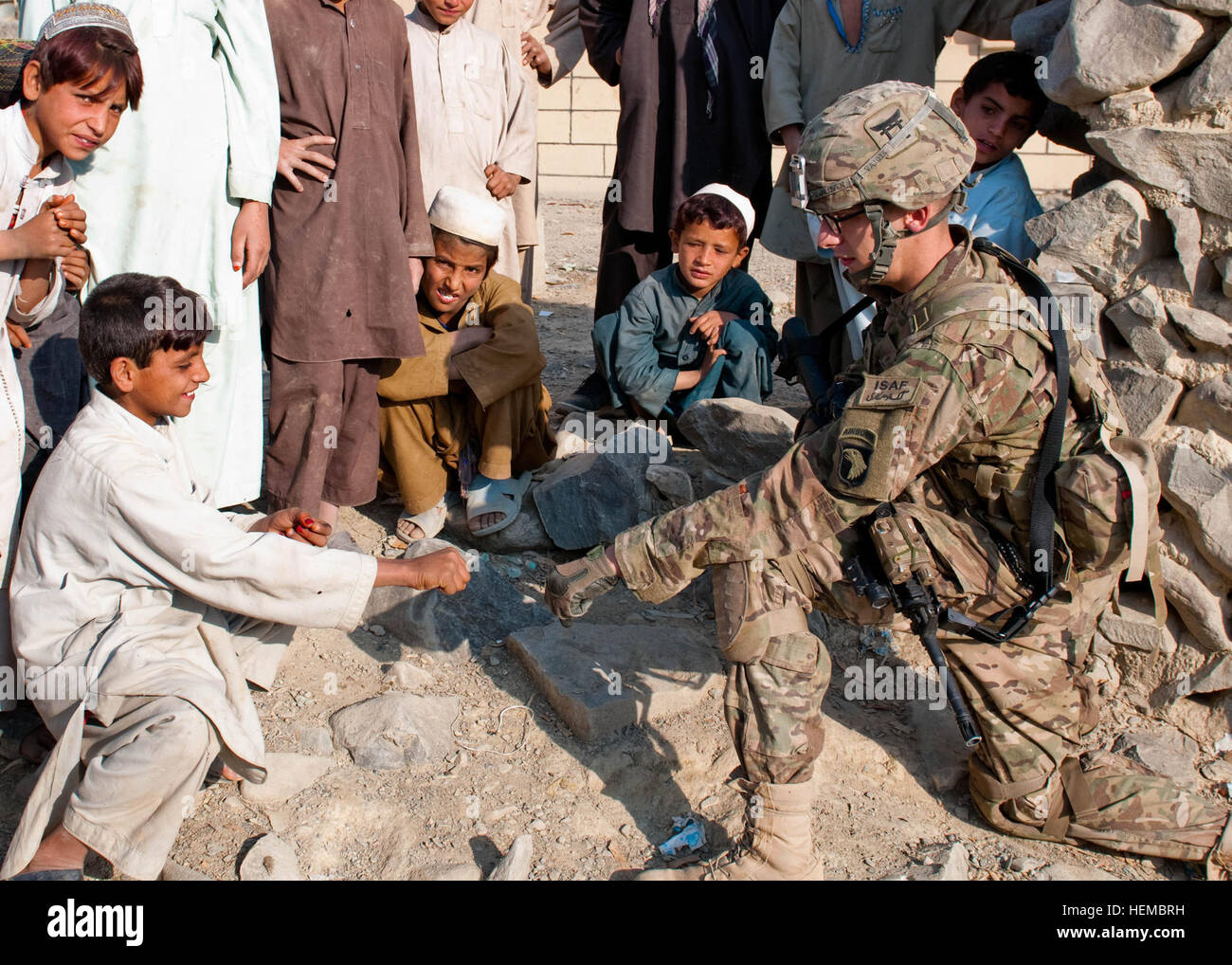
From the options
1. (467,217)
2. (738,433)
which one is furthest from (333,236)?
(738,433)

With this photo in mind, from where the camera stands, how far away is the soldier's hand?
2.53 metres

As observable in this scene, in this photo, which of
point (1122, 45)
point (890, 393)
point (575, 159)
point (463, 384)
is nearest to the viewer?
point (890, 393)

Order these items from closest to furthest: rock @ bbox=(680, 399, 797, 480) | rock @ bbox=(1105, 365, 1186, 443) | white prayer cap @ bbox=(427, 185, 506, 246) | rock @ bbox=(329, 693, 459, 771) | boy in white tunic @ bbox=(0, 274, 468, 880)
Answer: boy in white tunic @ bbox=(0, 274, 468, 880) < rock @ bbox=(329, 693, 459, 771) < rock @ bbox=(1105, 365, 1186, 443) < white prayer cap @ bbox=(427, 185, 506, 246) < rock @ bbox=(680, 399, 797, 480)

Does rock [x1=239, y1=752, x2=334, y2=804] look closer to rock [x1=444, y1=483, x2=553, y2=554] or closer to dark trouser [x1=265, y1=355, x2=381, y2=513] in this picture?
dark trouser [x1=265, y1=355, x2=381, y2=513]

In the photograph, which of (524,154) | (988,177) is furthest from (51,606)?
(988,177)

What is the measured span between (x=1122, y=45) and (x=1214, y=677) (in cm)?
184

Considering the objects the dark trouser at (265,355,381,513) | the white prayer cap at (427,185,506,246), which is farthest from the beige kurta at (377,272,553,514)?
the white prayer cap at (427,185,506,246)

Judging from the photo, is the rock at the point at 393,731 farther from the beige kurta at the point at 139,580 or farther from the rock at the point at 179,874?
the rock at the point at 179,874

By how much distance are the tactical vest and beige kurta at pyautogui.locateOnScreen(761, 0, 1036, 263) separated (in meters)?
1.63

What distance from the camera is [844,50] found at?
4133mm

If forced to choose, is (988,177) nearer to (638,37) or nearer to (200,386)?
(638,37)

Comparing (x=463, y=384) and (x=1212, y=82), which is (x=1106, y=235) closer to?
(x=1212, y=82)

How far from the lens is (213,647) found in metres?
2.57

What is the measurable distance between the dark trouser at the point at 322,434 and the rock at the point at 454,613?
0.36 m
